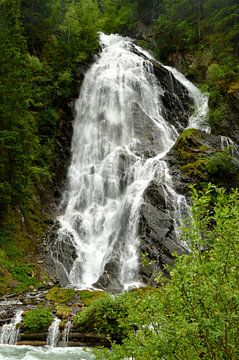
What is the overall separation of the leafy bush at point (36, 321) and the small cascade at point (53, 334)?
0.44 feet

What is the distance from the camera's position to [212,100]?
33094 millimetres

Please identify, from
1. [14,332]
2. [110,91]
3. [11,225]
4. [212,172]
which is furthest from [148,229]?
[110,91]

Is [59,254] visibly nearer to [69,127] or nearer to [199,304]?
[69,127]

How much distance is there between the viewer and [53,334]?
12.2m

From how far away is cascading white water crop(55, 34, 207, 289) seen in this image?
66.6ft

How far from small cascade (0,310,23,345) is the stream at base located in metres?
0.29

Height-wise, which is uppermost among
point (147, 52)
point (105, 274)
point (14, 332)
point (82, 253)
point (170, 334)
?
point (147, 52)

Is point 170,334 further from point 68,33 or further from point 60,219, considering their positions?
point 68,33

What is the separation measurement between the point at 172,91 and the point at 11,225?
19806 mm

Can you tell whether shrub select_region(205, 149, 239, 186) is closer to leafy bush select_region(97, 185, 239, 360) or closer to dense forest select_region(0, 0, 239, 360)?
dense forest select_region(0, 0, 239, 360)

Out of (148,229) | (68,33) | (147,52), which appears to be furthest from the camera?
(147,52)

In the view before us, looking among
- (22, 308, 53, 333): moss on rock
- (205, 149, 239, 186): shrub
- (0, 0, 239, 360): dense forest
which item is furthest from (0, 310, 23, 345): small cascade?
(205, 149, 239, 186): shrub

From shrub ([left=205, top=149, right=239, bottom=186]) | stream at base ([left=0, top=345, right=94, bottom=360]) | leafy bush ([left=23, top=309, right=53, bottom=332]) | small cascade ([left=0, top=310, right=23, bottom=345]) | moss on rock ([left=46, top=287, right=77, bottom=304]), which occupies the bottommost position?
stream at base ([left=0, top=345, right=94, bottom=360])

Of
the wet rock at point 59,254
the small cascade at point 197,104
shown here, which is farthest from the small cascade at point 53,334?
the small cascade at point 197,104
